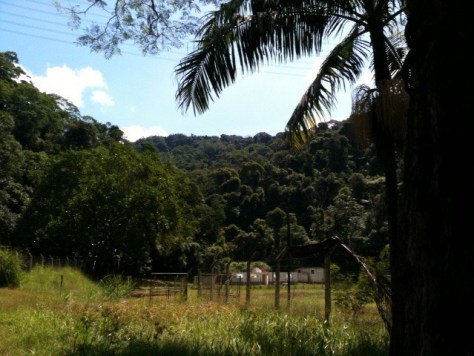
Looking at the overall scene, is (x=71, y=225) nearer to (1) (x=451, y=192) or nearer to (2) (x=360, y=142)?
(2) (x=360, y=142)

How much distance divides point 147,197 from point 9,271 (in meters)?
12.5

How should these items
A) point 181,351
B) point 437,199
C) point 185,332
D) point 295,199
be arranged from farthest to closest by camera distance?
point 295,199 → point 185,332 → point 181,351 → point 437,199

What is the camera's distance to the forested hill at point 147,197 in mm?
33500

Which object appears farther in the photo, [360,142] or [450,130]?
[360,142]

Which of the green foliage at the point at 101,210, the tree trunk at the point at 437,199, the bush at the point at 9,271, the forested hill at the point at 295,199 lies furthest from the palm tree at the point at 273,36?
the forested hill at the point at 295,199

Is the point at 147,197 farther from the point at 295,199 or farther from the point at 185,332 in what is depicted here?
the point at 295,199

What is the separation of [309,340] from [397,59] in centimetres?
526

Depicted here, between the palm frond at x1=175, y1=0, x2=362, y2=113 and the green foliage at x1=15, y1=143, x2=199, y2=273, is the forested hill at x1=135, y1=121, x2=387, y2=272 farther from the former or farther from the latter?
the palm frond at x1=175, y1=0, x2=362, y2=113

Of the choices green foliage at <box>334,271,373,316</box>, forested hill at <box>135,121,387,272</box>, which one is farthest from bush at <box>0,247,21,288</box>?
forested hill at <box>135,121,387,272</box>

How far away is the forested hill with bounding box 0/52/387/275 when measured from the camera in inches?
1319

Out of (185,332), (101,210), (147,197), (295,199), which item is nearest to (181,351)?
(185,332)

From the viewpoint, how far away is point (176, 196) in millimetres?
35625

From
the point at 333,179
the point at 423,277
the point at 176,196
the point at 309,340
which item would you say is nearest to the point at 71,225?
the point at 176,196

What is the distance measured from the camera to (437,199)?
3.45 metres
